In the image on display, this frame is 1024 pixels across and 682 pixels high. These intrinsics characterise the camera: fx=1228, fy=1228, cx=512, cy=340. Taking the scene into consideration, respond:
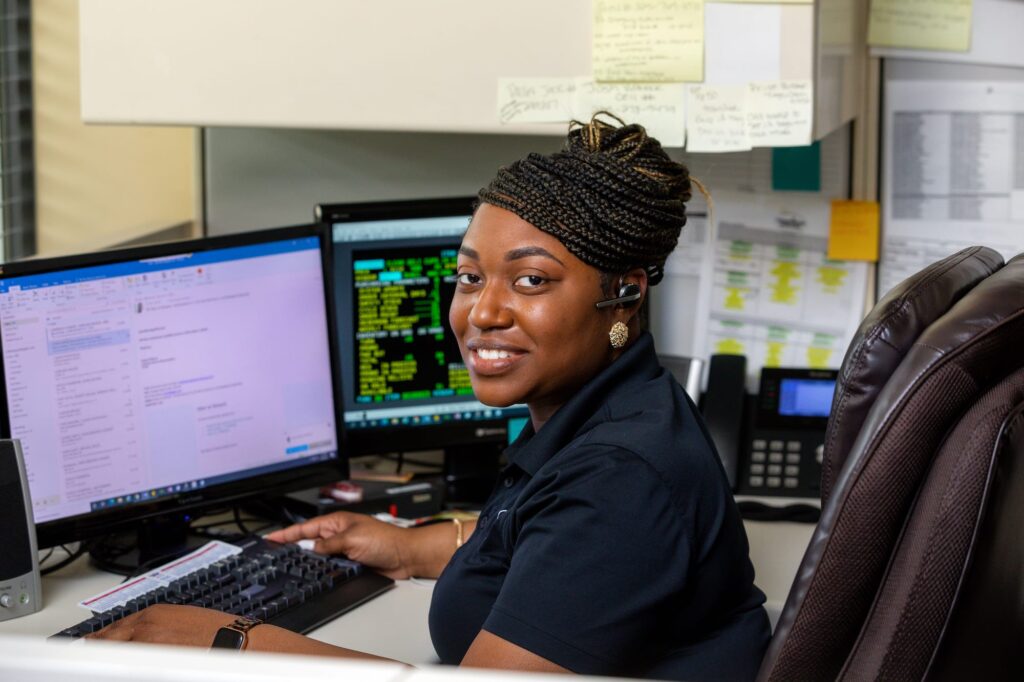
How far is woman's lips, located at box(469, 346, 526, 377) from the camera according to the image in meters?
1.17

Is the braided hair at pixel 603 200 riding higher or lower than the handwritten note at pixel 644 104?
lower

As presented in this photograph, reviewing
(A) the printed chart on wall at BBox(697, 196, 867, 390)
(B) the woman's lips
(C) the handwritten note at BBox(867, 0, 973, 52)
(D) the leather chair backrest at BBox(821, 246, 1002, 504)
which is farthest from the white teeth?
(C) the handwritten note at BBox(867, 0, 973, 52)

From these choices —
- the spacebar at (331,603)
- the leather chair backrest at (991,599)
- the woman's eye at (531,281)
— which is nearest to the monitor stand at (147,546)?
the spacebar at (331,603)

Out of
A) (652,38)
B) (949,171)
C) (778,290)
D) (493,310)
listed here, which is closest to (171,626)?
(493,310)

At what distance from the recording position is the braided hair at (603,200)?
1.13m

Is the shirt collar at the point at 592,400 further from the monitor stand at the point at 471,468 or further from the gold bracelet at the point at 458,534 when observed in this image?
the monitor stand at the point at 471,468

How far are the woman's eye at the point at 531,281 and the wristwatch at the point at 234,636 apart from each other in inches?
16.0

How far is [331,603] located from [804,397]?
31.0 inches

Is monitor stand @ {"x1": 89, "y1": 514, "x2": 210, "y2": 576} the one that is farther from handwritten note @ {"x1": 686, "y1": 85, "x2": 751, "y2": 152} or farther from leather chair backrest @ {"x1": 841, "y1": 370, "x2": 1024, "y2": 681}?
leather chair backrest @ {"x1": 841, "y1": 370, "x2": 1024, "y2": 681}

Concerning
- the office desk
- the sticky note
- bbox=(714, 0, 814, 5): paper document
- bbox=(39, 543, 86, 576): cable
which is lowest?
the office desk

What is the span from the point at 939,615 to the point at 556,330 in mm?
451

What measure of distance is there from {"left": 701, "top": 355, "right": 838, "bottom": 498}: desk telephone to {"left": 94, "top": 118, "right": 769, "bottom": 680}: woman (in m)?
0.61

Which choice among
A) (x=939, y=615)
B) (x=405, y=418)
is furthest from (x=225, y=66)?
(x=939, y=615)

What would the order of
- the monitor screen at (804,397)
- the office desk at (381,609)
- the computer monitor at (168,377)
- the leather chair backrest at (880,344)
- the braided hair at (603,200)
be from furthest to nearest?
the monitor screen at (804,397), the computer monitor at (168,377), the office desk at (381,609), the braided hair at (603,200), the leather chair backrest at (880,344)
